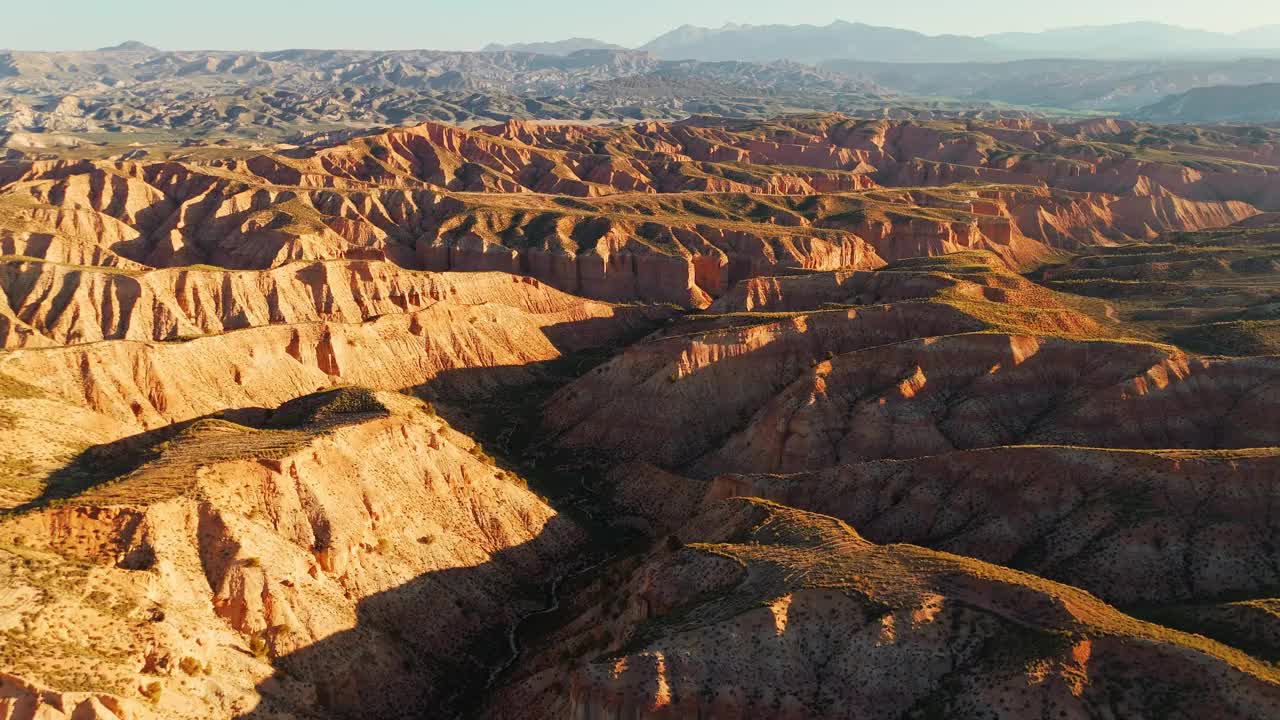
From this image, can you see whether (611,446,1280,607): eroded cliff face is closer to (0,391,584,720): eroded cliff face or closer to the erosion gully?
the erosion gully

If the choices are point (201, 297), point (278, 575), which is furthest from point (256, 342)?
point (278, 575)

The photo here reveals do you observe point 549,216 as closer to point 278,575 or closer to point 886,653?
point 278,575

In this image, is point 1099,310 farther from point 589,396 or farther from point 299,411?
point 299,411

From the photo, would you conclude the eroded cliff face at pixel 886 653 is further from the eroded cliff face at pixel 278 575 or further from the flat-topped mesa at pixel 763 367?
the flat-topped mesa at pixel 763 367

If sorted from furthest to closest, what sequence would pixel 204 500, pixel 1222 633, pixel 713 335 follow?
pixel 713 335 < pixel 204 500 < pixel 1222 633

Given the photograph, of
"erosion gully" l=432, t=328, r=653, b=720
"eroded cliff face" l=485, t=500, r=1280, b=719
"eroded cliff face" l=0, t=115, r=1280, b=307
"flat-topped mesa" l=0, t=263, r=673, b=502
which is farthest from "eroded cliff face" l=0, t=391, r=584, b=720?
"eroded cliff face" l=0, t=115, r=1280, b=307

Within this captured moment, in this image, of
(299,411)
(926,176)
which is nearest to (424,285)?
(299,411)
